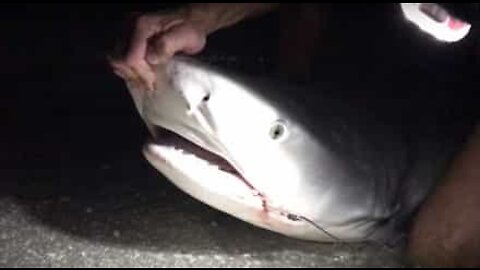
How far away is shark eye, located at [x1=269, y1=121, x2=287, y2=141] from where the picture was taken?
132 cm

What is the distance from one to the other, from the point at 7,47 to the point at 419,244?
5.77 feet

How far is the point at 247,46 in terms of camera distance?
2.17 meters

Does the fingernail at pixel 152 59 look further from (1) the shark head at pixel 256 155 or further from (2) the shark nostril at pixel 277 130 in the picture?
(2) the shark nostril at pixel 277 130

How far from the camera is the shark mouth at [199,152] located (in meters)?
1.38

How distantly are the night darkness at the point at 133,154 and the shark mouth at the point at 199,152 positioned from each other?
0.13m

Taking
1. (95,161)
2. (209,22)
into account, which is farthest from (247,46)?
(209,22)

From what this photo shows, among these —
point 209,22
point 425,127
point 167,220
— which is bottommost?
point 167,220

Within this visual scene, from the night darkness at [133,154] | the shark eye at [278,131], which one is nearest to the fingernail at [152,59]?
the night darkness at [133,154]

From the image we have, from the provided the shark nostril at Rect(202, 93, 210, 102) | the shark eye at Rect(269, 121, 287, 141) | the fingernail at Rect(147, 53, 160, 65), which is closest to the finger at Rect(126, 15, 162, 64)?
the fingernail at Rect(147, 53, 160, 65)

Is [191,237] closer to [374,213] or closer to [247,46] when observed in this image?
[374,213]

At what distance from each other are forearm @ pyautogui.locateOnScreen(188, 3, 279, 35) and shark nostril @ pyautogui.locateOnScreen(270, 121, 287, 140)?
0.87 ft

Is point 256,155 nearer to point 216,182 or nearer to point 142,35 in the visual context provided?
point 216,182

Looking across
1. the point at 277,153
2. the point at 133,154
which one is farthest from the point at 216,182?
the point at 133,154

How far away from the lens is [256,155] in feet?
4.28
